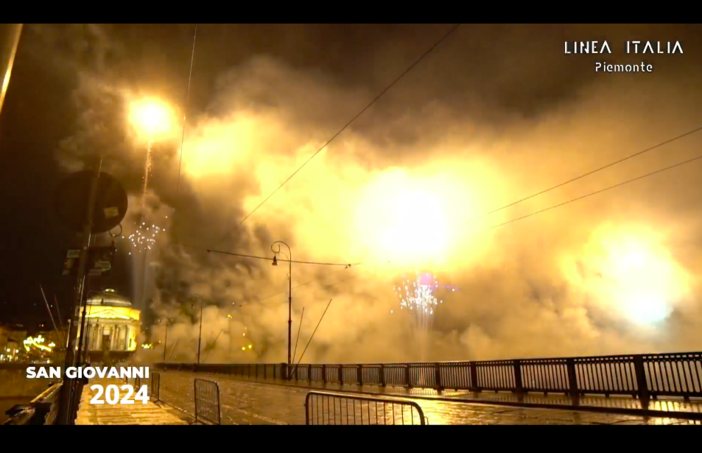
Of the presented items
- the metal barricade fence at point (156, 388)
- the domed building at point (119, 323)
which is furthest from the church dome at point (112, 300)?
the metal barricade fence at point (156, 388)

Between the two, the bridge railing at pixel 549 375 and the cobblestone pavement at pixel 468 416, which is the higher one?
the bridge railing at pixel 549 375

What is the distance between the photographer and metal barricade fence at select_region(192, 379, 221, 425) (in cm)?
1016

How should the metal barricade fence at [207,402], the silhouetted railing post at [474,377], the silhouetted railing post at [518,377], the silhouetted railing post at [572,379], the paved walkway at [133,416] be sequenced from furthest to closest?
1. the silhouetted railing post at [474,377]
2. the silhouetted railing post at [518,377]
3. the silhouetted railing post at [572,379]
4. the paved walkway at [133,416]
5. the metal barricade fence at [207,402]

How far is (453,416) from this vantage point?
480 inches

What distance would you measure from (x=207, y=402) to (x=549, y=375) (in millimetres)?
11355

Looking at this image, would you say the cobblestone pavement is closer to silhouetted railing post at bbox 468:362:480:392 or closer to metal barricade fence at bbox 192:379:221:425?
metal barricade fence at bbox 192:379:221:425

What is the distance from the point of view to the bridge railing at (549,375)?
13.2 meters

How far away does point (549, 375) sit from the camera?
52.6 ft

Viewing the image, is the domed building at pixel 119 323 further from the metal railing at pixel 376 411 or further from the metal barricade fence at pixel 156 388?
the metal railing at pixel 376 411

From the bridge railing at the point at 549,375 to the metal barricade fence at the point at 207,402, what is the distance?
10996 millimetres

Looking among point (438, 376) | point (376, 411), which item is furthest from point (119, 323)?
point (376, 411)
